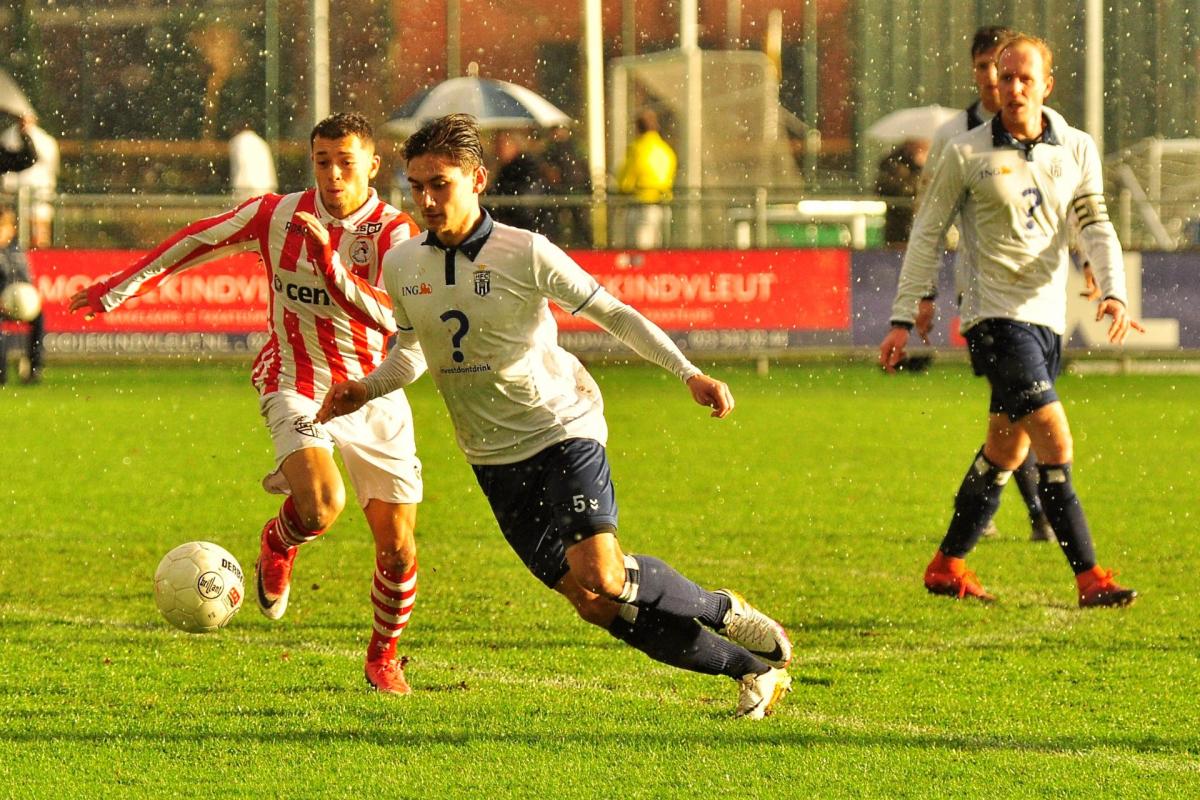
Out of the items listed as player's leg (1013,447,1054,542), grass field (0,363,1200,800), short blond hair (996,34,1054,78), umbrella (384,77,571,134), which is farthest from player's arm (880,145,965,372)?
umbrella (384,77,571,134)

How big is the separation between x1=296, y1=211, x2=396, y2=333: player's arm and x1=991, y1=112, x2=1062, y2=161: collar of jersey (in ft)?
7.89

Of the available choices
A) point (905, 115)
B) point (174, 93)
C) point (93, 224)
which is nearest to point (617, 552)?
point (93, 224)

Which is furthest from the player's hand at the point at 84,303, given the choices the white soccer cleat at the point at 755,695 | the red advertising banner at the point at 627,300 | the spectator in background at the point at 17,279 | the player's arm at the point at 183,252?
→ the red advertising banner at the point at 627,300

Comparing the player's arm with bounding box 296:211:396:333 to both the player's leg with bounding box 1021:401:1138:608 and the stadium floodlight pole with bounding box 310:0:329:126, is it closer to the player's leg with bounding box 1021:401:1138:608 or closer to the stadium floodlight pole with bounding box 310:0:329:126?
the player's leg with bounding box 1021:401:1138:608

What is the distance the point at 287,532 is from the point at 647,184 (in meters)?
12.3

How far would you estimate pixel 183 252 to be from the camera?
611cm

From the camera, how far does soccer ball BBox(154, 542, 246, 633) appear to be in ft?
18.4

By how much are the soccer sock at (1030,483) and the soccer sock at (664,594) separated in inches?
128

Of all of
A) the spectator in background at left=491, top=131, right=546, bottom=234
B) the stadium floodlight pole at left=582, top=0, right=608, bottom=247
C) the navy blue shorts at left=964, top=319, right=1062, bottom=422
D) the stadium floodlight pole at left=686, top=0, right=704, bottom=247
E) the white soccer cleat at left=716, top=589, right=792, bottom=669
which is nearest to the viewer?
the white soccer cleat at left=716, top=589, right=792, bottom=669

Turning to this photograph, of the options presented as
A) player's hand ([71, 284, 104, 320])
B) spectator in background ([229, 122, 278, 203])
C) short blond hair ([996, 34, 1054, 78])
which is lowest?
player's hand ([71, 284, 104, 320])

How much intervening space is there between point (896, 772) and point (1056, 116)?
3.27 meters

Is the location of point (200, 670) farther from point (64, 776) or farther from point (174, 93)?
point (174, 93)

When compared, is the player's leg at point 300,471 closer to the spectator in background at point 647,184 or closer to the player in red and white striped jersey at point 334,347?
the player in red and white striped jersey at point 334,347

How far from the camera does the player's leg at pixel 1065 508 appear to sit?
6742 millimetres
